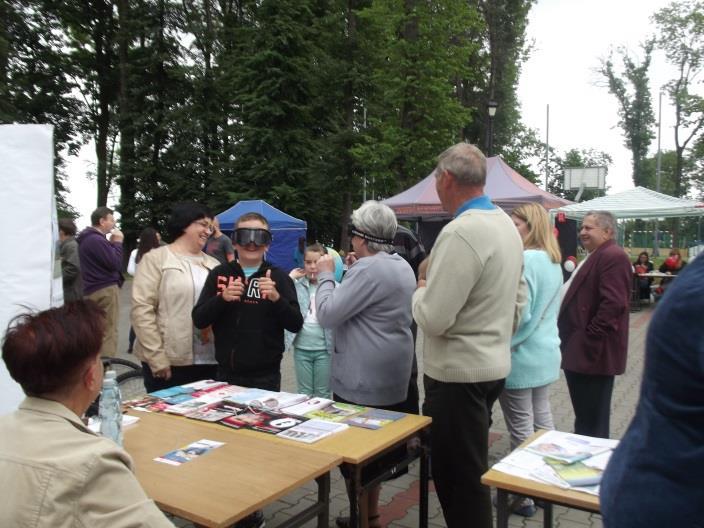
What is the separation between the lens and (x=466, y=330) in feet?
8.39

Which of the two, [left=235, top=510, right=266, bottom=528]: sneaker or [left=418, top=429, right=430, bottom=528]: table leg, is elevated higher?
[left=418, top=429, right=430, bottom=528]: table leg

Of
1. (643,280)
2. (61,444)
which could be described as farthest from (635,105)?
(61,444)

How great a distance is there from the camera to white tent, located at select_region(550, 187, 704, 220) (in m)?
12.9

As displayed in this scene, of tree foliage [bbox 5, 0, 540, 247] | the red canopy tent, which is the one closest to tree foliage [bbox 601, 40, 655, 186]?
tree foliage [bbox 5, 0, 540, 247]

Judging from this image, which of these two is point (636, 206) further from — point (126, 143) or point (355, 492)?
point (126, 143)

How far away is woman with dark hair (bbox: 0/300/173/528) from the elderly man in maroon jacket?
3074 millimetres

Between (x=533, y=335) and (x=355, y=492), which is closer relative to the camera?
(x=355, y=492)

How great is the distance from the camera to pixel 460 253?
2457 millimetres

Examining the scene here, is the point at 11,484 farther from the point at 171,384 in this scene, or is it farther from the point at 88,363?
the point at 171,384

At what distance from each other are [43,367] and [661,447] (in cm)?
142

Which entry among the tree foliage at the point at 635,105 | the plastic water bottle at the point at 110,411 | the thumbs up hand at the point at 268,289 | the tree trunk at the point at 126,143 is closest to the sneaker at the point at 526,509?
the thumbs up hand at the point at 268,289

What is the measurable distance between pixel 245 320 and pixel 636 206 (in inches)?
495

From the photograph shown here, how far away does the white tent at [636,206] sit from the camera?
12859mm

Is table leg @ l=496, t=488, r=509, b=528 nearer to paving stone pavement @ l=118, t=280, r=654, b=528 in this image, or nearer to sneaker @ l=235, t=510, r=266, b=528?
paving stone pavement @ l=118, t=280, r=654, b=528
